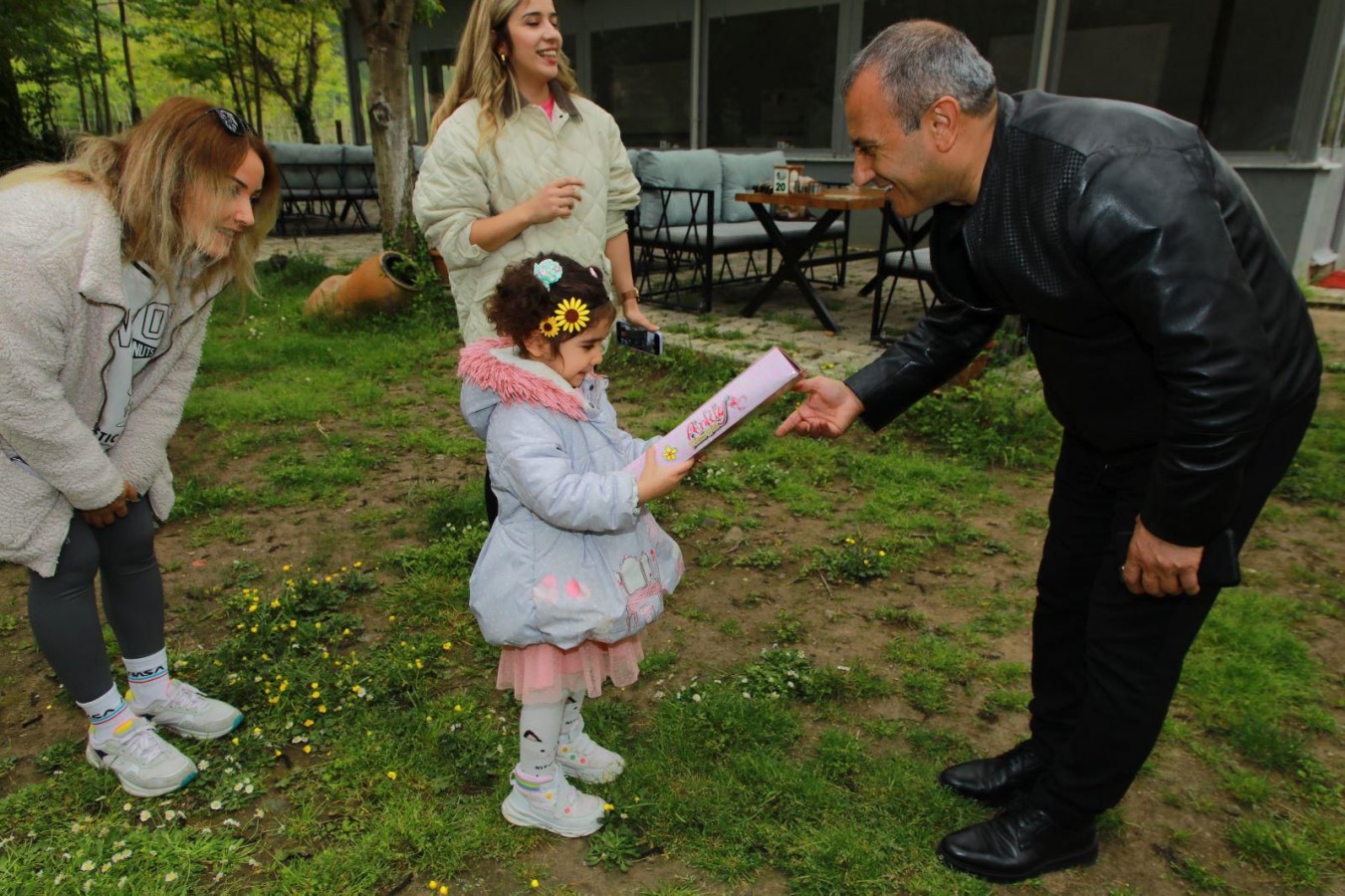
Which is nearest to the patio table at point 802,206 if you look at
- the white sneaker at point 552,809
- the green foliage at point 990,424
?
the green foliage at point 990,424

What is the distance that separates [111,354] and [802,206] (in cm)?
566

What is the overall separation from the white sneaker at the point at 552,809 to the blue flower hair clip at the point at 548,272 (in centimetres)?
123

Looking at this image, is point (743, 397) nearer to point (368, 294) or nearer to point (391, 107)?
point (368, 294)

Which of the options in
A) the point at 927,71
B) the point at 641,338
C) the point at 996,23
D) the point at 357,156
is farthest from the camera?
the point at 357,156

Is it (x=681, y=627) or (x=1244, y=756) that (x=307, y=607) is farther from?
(x=1244, y=756)

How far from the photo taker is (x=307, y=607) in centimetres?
327

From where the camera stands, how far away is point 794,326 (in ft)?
23.9

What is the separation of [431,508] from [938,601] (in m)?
2.26

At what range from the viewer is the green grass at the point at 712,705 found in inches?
86.7

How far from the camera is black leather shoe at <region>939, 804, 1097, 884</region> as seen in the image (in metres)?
2.12

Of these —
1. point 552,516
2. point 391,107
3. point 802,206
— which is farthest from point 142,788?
point 391,107

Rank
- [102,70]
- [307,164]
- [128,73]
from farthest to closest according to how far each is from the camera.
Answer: [128,73] < [307,164] < [102,70]

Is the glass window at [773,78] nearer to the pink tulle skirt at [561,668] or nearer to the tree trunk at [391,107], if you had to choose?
the tree trunk at [391,107]

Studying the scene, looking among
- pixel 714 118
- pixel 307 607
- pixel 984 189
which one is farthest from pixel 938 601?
pixel 714 118
